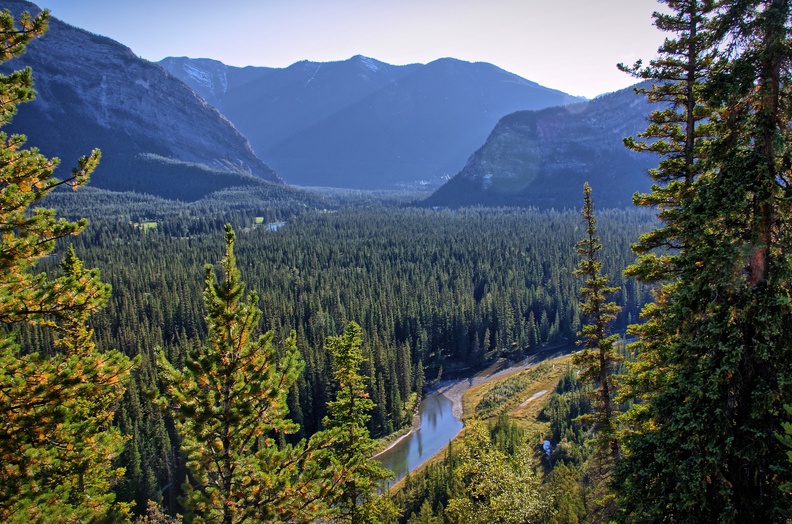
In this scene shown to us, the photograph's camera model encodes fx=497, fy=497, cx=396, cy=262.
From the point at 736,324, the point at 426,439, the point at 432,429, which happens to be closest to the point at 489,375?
the point at 432,429

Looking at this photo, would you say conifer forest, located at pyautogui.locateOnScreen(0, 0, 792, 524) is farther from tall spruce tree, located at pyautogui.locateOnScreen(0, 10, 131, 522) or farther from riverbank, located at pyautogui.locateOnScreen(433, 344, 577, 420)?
riverbank, located at pyautogui.locateOnScreen(433, 344, 577, 420)

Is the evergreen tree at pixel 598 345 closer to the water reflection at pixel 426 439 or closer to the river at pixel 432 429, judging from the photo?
the river at pixel 432 429

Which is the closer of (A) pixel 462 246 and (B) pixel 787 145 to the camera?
(B) pixel 787 145

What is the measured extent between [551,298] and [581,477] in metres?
84.7

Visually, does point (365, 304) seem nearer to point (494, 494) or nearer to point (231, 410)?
point (494, 494)

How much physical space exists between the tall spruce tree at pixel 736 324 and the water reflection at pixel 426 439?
157 feet

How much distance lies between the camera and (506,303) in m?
107

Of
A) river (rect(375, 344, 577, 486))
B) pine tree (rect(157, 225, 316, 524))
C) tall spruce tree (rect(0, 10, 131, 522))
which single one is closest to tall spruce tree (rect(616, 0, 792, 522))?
pine tree (rect(157, 225, 316, 524))

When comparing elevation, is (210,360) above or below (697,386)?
above

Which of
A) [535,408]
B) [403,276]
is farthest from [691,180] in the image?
[403,276]

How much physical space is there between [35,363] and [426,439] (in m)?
61.4

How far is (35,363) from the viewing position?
11.6m

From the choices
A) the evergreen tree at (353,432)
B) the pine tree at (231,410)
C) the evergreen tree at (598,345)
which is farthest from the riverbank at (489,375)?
the pine tree at (231,410)

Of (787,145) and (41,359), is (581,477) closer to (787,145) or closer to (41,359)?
(787,145)
